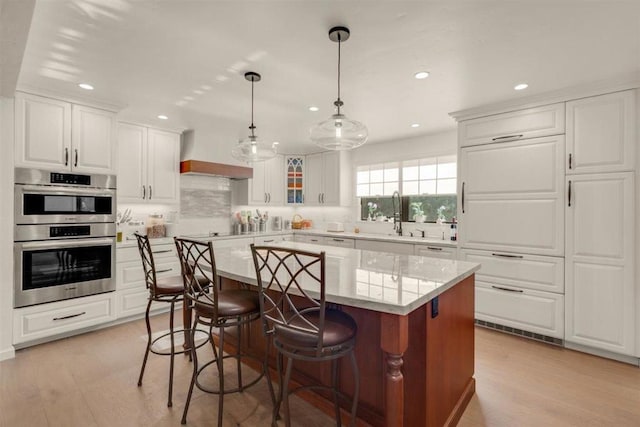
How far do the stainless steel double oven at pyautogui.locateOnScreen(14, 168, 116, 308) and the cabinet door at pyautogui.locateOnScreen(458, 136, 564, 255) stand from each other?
12.8ft

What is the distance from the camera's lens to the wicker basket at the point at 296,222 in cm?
592

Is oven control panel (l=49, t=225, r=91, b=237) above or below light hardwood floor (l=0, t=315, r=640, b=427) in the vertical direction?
above

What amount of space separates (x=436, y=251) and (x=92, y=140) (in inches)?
157

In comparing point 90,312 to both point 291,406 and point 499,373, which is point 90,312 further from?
point 499,373

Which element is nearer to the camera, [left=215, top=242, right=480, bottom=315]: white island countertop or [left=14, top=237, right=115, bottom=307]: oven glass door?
[left=215, top=242, right=480, bottom=315]: white island countertop

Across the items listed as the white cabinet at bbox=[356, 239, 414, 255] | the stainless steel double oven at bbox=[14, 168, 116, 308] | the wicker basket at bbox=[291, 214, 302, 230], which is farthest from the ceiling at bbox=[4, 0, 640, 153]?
the wicker basket at bbox=[291, 214, 302, 230]

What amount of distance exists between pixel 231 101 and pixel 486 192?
2858 millimetres

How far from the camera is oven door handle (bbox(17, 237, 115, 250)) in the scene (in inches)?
113

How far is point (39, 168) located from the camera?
292 cm

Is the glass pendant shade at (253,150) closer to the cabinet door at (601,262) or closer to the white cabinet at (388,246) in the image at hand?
the white cabinet at (388,246)

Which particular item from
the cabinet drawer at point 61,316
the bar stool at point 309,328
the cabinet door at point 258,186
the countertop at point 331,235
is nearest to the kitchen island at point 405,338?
the bar stool at point 309,328

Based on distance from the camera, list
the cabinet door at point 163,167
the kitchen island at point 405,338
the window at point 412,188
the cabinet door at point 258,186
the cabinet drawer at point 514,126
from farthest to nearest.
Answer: the cabinet door at point 258,186 < the window at point 412,188 < the cabinet door at point 163,167 < the cabinet drawer at point 514,126 < the kitchen island at point 405,338

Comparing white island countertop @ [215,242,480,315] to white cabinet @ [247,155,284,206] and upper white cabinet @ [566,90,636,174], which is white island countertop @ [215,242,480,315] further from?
white cabinet @ [247,155,284,206]

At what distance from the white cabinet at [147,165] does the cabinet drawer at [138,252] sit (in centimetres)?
61
